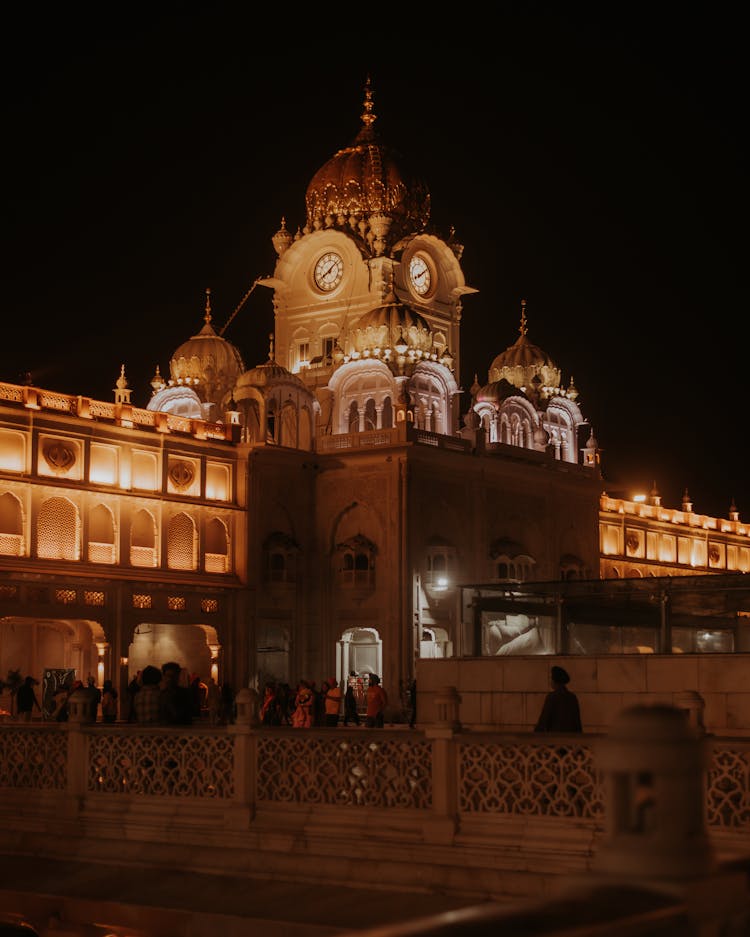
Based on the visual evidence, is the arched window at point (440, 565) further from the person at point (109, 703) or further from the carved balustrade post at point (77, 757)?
the carved balustrade post at point (77, 757)

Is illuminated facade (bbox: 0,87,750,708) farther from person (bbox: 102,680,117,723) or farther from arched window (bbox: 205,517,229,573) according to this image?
person (bbox: 102,680,117,723)

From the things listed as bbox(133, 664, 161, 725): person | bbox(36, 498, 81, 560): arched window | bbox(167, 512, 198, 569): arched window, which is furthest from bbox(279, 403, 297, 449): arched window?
bbox(133, 664, 161, 725): person

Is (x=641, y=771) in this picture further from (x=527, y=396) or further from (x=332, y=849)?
(x=527, y=396)

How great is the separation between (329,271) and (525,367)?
6.97 metres

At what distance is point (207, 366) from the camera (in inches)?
1665

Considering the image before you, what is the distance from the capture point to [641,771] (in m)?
4.61

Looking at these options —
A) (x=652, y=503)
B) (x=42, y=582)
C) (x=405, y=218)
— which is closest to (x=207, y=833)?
(x=42, y=582)

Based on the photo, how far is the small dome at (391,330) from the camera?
39.4 meters

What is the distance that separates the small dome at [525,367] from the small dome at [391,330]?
6506 millimetres

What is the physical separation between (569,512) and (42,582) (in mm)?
16815

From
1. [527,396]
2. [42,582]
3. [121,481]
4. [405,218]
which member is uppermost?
[405,218]

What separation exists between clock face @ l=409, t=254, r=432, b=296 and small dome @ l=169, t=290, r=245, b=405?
5778 millimetres

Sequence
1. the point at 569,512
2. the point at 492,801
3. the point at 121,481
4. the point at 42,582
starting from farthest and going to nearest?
1. the point at 569,512
2. the point at 121,481
3. the point at 42,582
4. the point at 492,801

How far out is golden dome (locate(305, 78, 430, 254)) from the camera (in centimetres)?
4347
